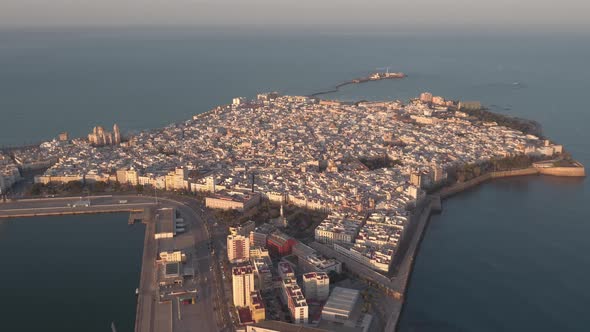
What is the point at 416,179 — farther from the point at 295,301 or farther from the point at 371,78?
the point at 371,78

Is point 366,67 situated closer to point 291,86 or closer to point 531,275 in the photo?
point 291,86

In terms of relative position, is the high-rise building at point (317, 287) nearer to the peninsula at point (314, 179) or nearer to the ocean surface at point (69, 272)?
the peninsula at point (314, 179)

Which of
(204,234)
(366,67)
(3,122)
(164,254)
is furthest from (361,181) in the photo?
(366,67)

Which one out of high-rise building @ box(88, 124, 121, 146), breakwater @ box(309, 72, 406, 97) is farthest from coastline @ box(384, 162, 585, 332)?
breakwater @ box(309, 72, 406, 97)

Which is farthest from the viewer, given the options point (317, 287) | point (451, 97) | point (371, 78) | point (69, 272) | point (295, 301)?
point (371, 78)

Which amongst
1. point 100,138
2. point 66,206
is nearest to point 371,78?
point 100,138

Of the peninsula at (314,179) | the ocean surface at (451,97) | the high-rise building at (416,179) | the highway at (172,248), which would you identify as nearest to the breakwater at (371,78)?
the ocean surface at (451,97)

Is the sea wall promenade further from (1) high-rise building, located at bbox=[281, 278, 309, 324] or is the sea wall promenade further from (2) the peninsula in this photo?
(1) high-rise building, located at bbox=[281, 278, 309, 324]
